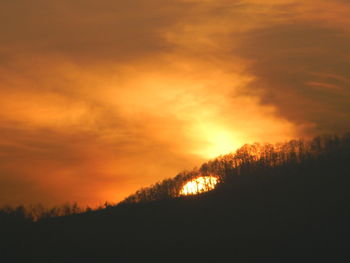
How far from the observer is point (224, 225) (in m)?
25.5

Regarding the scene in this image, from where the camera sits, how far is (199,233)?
25.2 meters

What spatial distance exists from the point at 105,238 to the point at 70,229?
10.6ft

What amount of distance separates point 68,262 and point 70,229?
15.7 feet

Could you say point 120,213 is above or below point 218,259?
above

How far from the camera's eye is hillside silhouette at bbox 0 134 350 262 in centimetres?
2250

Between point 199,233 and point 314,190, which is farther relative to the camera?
point 314,190

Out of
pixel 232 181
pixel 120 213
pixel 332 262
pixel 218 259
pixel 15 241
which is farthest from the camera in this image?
pixel 232 181

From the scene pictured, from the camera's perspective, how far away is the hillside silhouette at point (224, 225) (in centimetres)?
2250

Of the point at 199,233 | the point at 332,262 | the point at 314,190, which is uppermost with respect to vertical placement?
the point at 314,190

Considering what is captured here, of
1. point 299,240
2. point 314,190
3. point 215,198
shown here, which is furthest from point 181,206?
point 299,240

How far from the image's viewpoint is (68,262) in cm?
2478

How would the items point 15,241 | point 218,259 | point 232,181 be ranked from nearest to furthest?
point 218,259, point 15,241, point 232,181

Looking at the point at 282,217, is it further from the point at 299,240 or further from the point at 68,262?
the point at 68,262

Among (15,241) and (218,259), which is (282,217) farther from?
(15,241)
